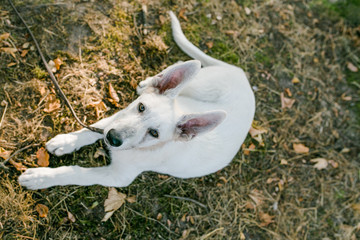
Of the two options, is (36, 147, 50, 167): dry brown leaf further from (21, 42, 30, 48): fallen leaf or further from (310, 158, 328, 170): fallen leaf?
(310, 158, 328, 170): fallen leaf

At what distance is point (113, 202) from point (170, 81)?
205cm

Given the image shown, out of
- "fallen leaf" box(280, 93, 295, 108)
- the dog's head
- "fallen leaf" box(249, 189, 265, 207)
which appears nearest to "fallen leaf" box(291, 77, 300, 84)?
"fallen leaf" box(280, 93, 295, 108)

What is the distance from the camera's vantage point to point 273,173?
5.08 meters

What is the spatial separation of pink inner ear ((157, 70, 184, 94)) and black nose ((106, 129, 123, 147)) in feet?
2.21

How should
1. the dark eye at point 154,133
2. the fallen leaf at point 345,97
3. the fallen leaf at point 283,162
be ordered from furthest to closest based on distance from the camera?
the fallen leaf at point 345,97
the fallen leaf at point 283,162
the dark eye at point 154,133

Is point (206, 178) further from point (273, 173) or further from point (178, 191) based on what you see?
point (273, 173)

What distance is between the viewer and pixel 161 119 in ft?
9.91

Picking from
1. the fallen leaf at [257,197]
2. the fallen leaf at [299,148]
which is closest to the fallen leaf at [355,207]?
the fallen leaf at [299,148]

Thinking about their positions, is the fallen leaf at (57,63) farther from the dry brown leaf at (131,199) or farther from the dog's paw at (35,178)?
the dry brown leaf at (131,199)

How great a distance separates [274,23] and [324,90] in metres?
1.64

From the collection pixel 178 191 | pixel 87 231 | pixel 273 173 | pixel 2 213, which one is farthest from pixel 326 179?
pixel 2 213

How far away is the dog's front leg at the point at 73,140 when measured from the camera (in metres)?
3.79

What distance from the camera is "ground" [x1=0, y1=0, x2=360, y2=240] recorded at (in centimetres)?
393

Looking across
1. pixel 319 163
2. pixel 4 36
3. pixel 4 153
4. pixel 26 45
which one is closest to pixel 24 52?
pixel 26 45
